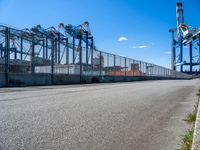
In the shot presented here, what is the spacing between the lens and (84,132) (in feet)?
12.5

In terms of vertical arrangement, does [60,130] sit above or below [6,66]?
below

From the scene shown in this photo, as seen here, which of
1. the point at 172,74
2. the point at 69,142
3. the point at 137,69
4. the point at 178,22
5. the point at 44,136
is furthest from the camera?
the point at 178,22

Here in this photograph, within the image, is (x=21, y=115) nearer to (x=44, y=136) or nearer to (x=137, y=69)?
(x=44, y=136)

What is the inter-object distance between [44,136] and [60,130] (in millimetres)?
411

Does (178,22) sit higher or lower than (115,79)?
higher

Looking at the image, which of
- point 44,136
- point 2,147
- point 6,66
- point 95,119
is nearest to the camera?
point 2,147

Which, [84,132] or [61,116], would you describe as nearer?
[84,132]

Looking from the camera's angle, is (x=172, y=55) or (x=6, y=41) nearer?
(x=6, y=41)

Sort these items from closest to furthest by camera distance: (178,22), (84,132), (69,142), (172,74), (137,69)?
(69,142) < (84,132) < (137,69) < (172,74) < (178,22)

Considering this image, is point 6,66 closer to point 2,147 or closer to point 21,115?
point 21,115

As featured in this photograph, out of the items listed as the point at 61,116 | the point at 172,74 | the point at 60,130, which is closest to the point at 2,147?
the point at 60,130

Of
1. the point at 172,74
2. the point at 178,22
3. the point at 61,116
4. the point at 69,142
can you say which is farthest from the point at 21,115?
the point at 178,22

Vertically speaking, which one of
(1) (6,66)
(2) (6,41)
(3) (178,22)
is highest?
(3) (178,22)

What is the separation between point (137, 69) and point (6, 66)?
29.2m
